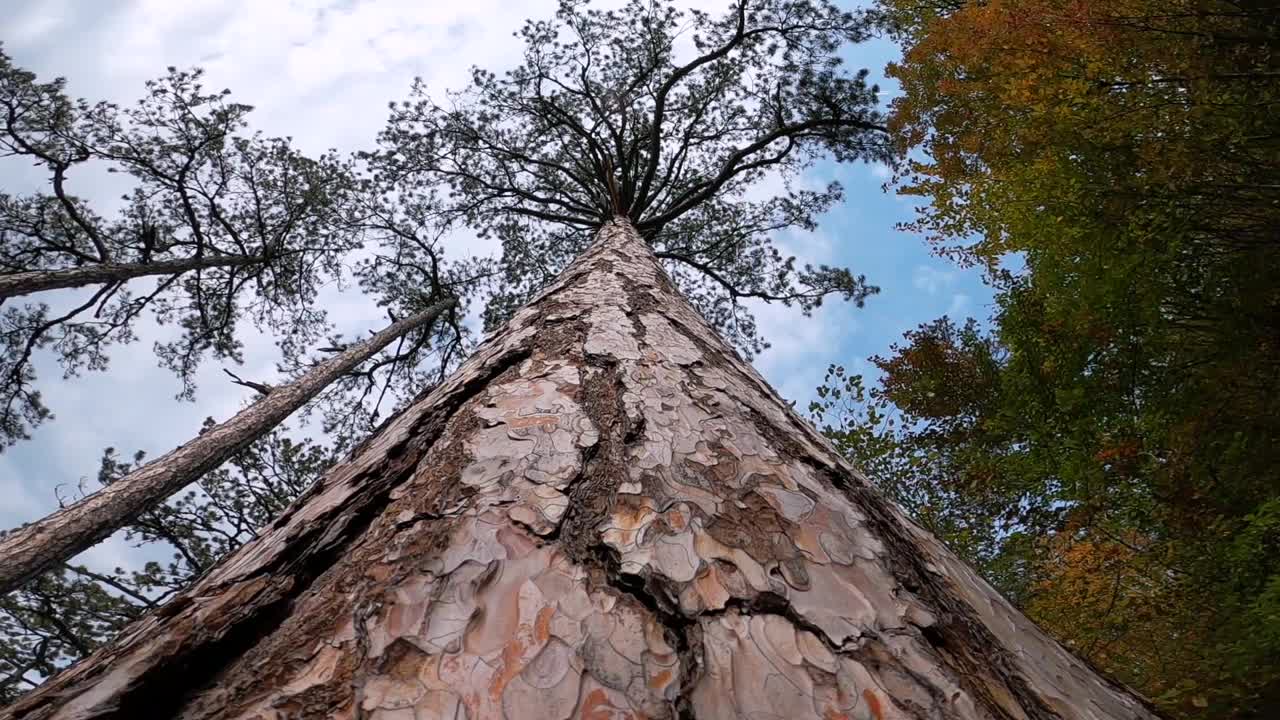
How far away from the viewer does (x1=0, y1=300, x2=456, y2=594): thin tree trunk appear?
4.23m

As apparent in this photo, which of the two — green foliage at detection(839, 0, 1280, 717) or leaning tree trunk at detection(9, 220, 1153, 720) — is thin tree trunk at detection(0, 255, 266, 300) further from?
green foliage at detection(839, 0, 1280, 717)

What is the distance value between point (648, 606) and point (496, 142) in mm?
9470

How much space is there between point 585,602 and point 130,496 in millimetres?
5828

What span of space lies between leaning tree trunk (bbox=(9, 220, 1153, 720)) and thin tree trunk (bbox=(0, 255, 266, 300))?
805 cm

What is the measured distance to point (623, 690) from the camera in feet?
1.98

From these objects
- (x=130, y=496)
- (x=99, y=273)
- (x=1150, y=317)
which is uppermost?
(x=99, y=273)

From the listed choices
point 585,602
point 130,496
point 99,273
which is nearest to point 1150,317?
point 585,602

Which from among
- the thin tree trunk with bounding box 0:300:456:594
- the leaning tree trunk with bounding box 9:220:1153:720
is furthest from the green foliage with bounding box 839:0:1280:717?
the thin tree trunk with bounding box 0:300:456:594

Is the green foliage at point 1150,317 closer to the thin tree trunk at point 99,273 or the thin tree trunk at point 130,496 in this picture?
the thin tree trunk at point 130,496

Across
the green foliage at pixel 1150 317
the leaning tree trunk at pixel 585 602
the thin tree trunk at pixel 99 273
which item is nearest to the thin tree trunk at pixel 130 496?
the thin tree trunk at pixel 99 273

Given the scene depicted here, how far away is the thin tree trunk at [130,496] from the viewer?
423cm

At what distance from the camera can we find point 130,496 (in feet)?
16.1

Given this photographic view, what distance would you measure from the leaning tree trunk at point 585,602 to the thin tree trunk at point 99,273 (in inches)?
317

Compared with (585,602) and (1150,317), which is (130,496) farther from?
(1150,317)
